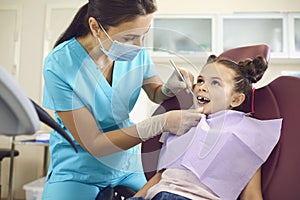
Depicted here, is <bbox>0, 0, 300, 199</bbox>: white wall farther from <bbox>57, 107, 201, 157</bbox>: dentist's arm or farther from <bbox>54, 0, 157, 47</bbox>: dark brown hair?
<bbox>57, 107, 201, 157</bbox>: dentist's arm

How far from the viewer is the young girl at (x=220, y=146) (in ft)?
3.58

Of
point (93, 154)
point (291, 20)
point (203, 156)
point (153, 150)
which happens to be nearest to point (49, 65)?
point (93, 154)

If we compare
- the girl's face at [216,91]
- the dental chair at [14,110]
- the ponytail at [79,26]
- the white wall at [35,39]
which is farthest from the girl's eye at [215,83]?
the white wall at [35,39]

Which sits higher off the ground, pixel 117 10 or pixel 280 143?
pixel 117 10

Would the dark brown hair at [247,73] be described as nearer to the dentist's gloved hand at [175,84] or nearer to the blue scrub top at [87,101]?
the dentist's gloved hand at [175,84]

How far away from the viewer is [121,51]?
1254 millimetres

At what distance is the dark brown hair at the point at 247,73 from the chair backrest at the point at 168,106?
0.04 meters

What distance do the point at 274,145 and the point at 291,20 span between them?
231cm

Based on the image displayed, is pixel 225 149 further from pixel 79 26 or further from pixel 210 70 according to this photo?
pixel 79 26

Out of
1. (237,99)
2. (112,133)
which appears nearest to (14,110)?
(112,133)

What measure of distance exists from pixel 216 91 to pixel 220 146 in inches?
8.0

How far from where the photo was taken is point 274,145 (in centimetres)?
110

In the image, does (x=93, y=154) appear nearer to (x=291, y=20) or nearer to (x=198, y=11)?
(x=198, y=11)

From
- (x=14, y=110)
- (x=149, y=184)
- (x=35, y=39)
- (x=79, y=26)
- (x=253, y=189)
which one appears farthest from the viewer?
(x=35, y=39)
